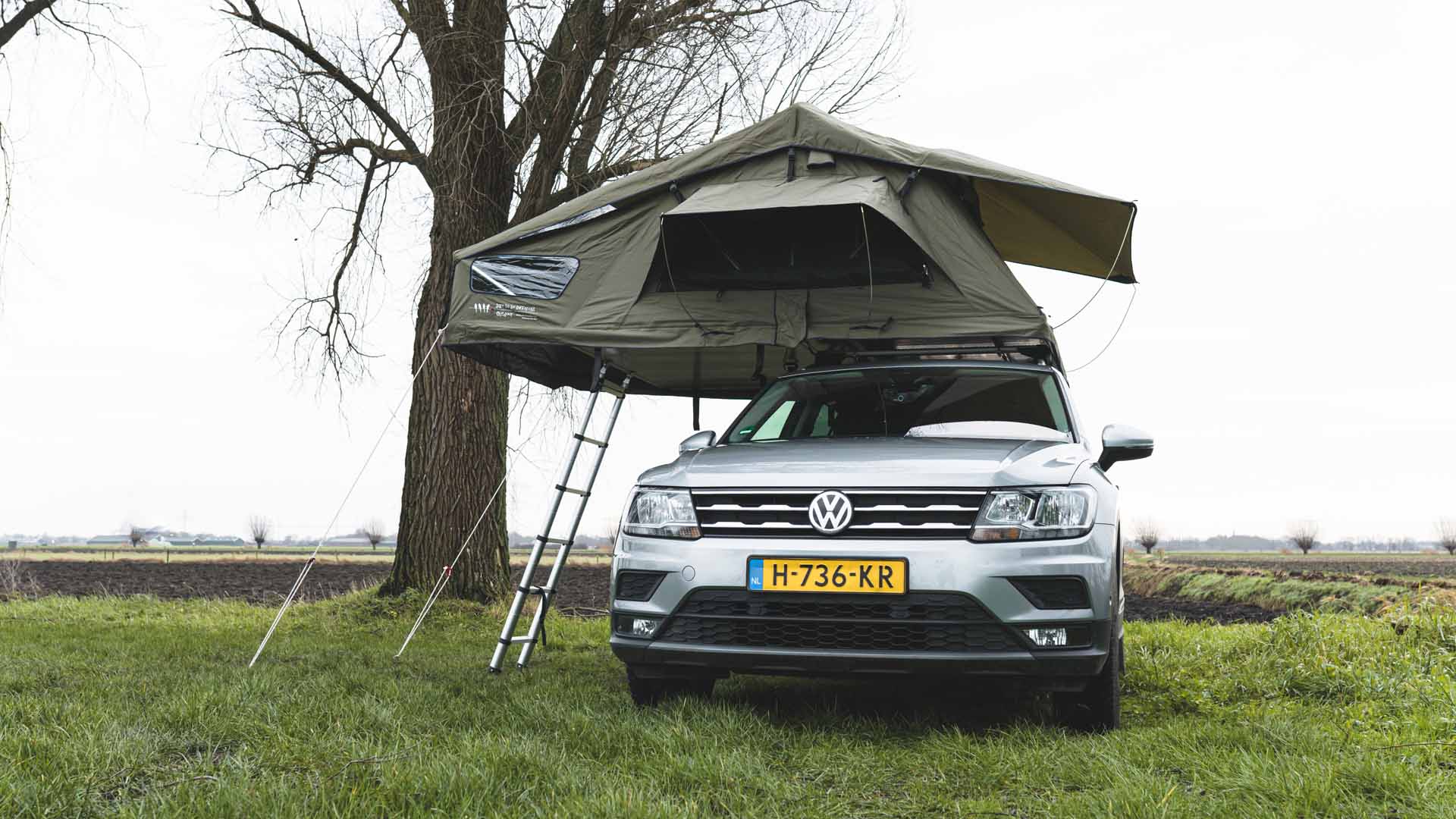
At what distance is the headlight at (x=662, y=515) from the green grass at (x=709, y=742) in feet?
2.56

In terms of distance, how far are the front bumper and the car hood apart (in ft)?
0.84

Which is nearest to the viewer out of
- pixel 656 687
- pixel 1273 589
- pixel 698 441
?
pixel 656 687

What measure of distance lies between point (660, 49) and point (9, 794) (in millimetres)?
7694

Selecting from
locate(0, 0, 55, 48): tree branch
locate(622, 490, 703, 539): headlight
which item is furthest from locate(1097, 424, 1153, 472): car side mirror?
locate(0, 0, 55, 48): tree branch

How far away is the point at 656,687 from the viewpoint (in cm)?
480

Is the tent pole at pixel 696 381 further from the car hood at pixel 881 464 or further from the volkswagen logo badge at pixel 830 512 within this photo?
the volkswagen logo badge at pixel 830 512

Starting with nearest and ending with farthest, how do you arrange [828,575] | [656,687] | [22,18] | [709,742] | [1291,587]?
[709,742] < [828,575] < [656,687] < [22,18] < [1291,587]

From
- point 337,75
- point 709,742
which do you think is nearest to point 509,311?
point 709,742

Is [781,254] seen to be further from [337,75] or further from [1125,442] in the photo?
[337,75]

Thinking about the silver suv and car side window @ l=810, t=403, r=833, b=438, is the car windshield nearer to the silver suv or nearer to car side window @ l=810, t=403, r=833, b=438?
car side window @ l=810, t=403, r=833, b=438

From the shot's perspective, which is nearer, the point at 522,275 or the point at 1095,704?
the point at 1095,704

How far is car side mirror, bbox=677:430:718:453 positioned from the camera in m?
5.46

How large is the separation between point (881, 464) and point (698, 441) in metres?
1.40

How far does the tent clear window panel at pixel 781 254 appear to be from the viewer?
587 cm
